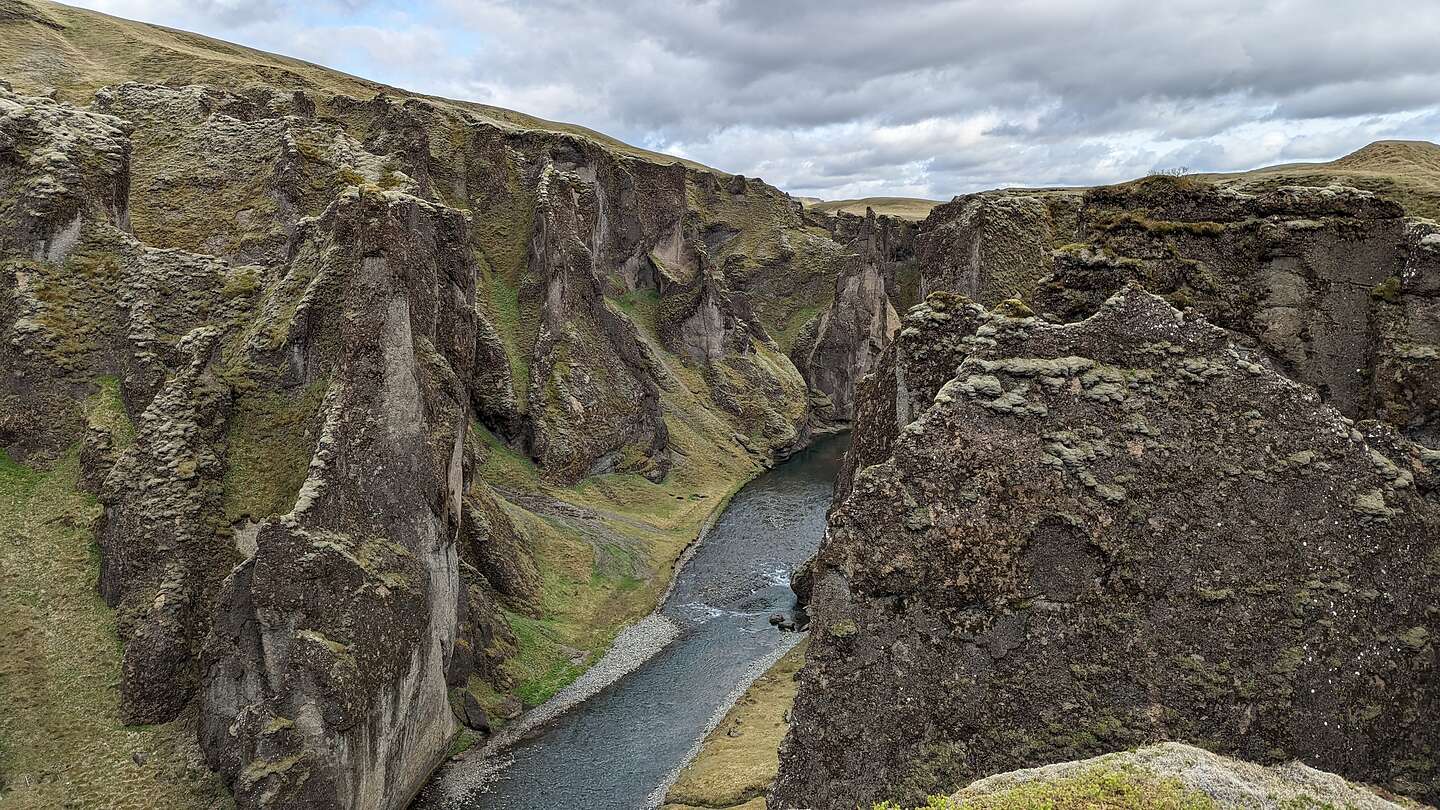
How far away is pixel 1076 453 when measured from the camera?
52.5 feet

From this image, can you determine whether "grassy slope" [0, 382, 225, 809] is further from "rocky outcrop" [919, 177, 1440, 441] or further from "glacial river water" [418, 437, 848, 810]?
"rocky outcrop" [919, 177, 1440, 441]

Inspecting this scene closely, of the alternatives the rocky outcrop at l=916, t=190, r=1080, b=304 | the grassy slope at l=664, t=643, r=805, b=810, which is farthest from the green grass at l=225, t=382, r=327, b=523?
the rocky outcrop at l=916, t=190, r=1080, b=304

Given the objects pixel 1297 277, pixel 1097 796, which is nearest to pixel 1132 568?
pixel 1097 796

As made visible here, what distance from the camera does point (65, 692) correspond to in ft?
87.4

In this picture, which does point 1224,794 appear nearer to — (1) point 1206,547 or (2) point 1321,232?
(1) point 1206,547

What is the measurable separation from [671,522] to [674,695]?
89.8 feet

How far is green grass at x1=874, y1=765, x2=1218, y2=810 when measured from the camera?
397 inches

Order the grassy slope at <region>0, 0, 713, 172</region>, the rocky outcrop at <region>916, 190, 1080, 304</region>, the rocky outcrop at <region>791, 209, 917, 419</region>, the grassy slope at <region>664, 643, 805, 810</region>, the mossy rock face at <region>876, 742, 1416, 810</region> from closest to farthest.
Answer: the mossy rock face at <region>876, 742, 1416, 810</region> → the grassy slope at <region>664, 643, 805, 810</region> → the rocky outcrop at <region>916, 190, 1080, 304</region> → the grassy slope at <region>0, 0, 713, 172</region> → the rocky outcrop at <region>791, 209, 917, 419</region>

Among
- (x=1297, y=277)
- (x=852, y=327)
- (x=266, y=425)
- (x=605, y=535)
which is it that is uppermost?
(x=1297, y=277)

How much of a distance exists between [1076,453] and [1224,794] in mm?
6808

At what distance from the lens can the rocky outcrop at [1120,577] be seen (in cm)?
1494

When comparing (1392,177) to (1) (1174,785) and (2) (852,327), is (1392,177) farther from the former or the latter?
(2) (852,327)

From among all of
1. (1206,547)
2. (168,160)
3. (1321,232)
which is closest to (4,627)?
(168,160)

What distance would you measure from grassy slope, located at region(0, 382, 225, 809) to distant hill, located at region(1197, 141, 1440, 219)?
36412 millimetres
